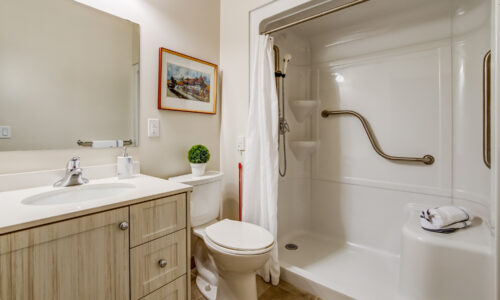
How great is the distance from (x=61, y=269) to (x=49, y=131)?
76cm

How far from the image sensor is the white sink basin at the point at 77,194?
109 centimetres

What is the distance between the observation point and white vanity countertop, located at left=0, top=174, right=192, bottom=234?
0.77m

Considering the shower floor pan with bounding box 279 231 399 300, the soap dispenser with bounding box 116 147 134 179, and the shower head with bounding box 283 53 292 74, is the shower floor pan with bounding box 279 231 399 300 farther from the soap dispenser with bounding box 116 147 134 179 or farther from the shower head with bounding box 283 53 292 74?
the shower head with bounding box 283 53 292 74

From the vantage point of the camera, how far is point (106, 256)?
943 millimetres

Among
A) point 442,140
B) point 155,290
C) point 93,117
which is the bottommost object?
point 155,290

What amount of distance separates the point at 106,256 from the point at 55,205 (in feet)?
0.93

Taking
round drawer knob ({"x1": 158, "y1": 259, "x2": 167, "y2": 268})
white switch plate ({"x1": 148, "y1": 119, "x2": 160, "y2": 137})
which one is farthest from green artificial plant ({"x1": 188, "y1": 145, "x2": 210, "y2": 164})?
round drawer knob ({"x1": 158, "y1": 259, "x2": 167, "y2": 268})

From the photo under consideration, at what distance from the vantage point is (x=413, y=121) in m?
1.96

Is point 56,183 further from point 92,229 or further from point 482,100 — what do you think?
point 482,100

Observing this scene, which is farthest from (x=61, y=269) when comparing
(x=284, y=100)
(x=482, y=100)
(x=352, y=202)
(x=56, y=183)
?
(x=482, y=100)

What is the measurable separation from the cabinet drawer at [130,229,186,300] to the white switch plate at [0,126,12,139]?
82 cm

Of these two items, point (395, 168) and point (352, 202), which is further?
point (352, 202)

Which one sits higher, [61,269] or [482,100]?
[482,100]

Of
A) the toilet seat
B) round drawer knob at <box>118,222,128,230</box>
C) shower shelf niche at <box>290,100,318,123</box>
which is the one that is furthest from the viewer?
shower shelf niche at <box>290,100,318,123</box>
